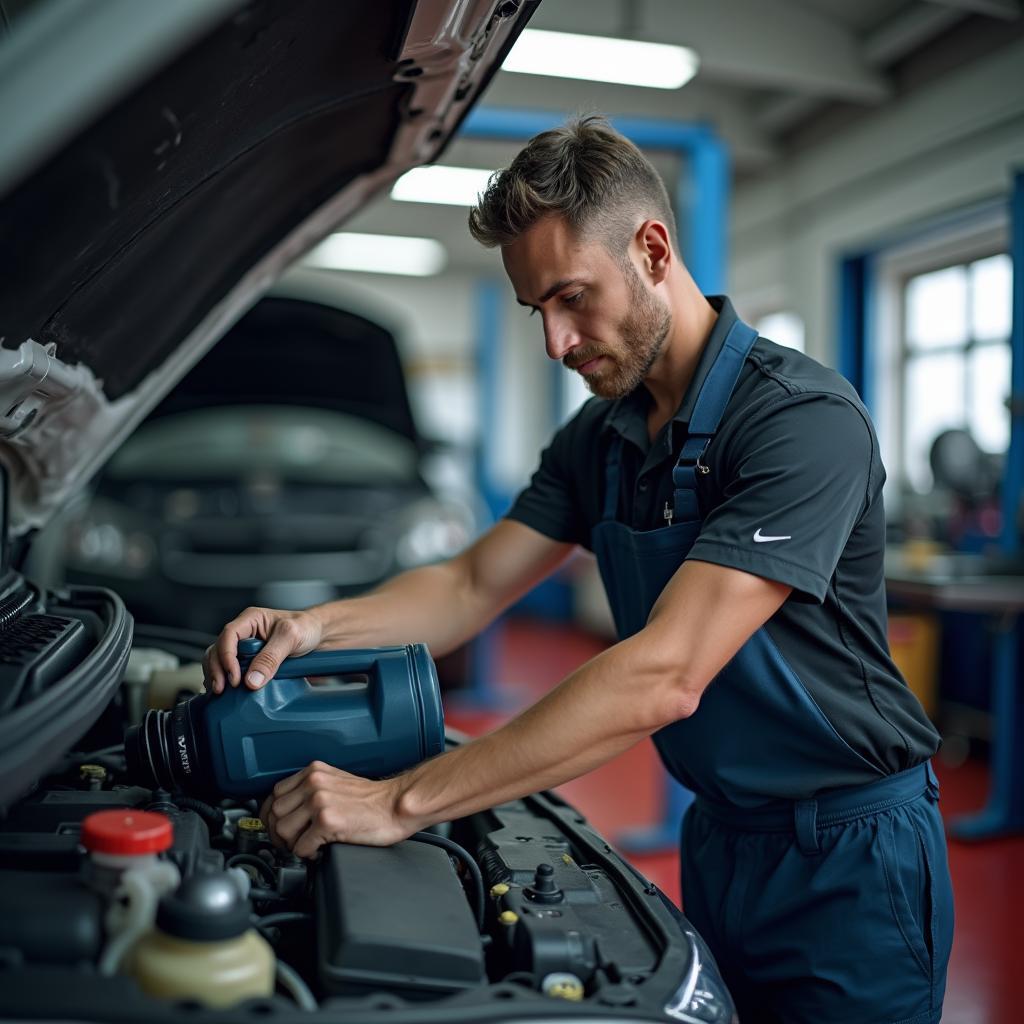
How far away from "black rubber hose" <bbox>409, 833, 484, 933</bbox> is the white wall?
164 inches

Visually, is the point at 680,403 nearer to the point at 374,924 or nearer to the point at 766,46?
the point at 374,924

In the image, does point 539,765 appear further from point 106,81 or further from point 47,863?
point 106,81

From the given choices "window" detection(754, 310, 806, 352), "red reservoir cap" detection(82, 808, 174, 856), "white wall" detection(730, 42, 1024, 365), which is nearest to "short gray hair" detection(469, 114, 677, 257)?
"red reservoir cap" detection(82, 808, 174, 856)

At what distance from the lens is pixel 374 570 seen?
3.69 meters

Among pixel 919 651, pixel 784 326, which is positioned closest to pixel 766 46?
pixel 784 326

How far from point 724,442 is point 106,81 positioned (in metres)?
0.80

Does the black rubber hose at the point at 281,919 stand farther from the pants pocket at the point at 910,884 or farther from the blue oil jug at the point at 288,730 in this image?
the pants pocket at the point at 910,884

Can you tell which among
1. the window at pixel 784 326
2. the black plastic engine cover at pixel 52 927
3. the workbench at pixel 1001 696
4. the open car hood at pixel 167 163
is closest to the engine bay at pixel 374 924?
the black plastic engine cover at pixel 52 927

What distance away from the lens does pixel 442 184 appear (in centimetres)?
662

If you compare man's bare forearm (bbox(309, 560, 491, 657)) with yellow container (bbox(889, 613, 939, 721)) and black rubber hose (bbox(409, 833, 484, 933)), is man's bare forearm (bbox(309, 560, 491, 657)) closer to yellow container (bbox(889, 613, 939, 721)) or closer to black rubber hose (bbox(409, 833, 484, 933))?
black rubber hose (bbox(409, 833, 484, 933))

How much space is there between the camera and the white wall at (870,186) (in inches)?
188

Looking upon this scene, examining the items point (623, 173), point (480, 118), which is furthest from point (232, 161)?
point (480, 118)

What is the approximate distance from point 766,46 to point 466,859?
5.14 meters

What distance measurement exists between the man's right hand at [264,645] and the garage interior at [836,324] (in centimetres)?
66
